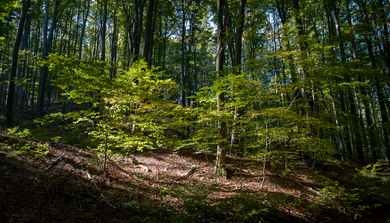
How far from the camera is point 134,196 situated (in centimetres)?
459

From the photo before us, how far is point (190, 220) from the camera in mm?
3410

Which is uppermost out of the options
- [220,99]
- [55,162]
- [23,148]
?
[220,99]

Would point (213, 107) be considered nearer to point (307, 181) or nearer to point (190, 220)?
point (190, 220)

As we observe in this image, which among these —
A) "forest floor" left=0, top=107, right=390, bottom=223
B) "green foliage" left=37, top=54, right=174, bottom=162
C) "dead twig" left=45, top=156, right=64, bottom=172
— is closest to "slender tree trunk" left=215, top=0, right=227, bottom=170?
"forest floor" left=0, top=107, right=390, bottom=223

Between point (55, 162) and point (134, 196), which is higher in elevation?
point (55, 162)

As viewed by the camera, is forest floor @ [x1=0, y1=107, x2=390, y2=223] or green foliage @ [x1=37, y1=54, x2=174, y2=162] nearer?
forest floor @ [x1=0, y1=107, x2=390, y2=223]

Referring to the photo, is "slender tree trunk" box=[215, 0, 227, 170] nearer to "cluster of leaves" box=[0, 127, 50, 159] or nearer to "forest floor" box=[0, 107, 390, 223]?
"forest floor" box=[0, 107, 390, 223]

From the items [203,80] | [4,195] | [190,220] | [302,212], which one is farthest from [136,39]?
[203,80]

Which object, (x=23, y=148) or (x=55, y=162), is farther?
(x=23, y=148)

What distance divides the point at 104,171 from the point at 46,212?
86.0 inches

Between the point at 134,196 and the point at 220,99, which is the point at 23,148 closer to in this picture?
the point at 134,196

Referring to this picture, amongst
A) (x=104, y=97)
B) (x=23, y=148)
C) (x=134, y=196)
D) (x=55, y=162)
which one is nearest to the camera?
(x=134, y=196)

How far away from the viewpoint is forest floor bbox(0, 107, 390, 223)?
11.2 feet

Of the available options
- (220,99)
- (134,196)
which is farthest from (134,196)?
(220,99)
